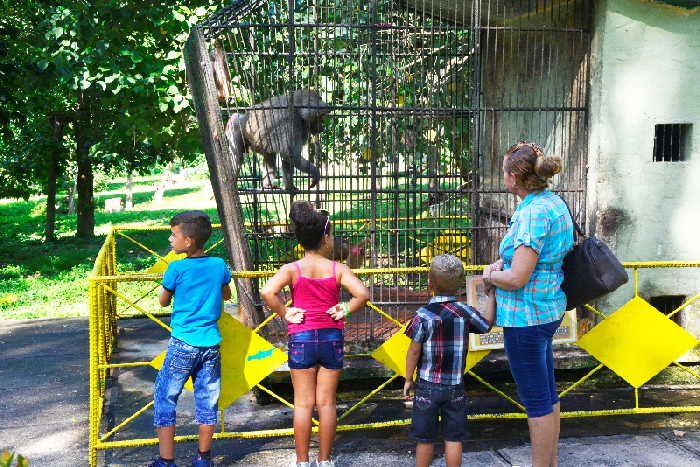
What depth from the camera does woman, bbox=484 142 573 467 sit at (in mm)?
3574

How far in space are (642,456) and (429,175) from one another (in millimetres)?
3406

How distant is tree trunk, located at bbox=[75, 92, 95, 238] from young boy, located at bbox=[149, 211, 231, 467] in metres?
12.0

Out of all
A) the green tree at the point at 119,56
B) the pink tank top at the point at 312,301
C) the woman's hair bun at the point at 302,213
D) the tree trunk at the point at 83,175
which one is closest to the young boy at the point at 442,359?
the pink tank top at the point at 312,301

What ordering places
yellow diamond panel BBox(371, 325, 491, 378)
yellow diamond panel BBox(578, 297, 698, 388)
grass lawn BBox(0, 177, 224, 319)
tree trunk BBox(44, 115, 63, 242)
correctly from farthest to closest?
1. tree trunk BBox(44, 115, 63, 242)
2. grass lawn BBox(0, 177, 224, 319)
3. yellow diamond panel BBox(578, 297, 698, 388)
4. yellow diamond panel BBox(371, 325, 491, 378)

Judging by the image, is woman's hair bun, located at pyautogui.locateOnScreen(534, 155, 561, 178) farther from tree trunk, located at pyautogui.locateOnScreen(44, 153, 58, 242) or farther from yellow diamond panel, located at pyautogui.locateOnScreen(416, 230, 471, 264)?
tree trunk, located at pyautogui.locateOnScreen(44, 153, 58, 242)

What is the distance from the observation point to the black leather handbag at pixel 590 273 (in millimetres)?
3691

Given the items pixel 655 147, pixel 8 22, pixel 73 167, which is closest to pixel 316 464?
pixel 655 147

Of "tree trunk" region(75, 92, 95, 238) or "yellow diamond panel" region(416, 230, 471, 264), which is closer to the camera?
"yellow diamond panel" region(416, 230, 471, 264)

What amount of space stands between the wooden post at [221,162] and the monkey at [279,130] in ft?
1.29

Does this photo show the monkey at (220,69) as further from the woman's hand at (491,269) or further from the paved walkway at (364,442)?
the woman's hand at (491,269)

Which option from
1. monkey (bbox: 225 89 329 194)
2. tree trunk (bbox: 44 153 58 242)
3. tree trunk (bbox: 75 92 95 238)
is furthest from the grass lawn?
monkey (bbox: 225 89 329 194)

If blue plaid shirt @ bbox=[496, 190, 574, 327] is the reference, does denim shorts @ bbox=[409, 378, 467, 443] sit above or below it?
below

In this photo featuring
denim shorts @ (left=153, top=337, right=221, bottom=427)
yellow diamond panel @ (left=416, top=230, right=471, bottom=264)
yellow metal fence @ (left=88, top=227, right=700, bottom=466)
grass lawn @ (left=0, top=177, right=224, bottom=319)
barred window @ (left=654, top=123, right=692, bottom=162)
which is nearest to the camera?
denim shorts @ (left=153, top=337, right=221, bottom=427)

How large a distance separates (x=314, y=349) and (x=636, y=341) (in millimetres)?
2415
